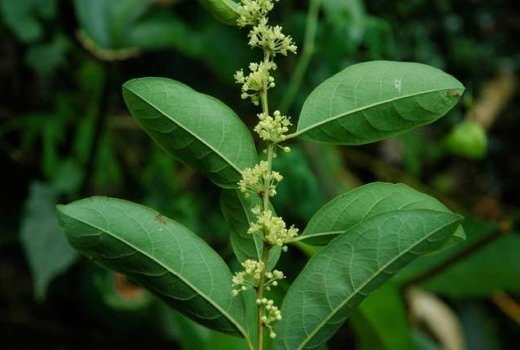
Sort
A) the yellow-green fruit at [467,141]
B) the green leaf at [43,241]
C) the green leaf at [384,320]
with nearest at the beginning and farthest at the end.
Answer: the green leaf at [384,320] → the green leaf at [43,241] → the yellow-green fruit at [467,141]

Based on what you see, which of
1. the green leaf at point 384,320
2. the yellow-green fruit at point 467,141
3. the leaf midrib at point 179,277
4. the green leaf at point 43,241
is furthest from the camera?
the yellow-green fruit at point 467,141

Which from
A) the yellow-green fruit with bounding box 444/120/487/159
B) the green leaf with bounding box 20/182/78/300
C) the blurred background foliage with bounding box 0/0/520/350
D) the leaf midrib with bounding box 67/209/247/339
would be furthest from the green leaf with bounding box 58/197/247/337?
the yellow-green fruit with bounding box 444/120/487/159

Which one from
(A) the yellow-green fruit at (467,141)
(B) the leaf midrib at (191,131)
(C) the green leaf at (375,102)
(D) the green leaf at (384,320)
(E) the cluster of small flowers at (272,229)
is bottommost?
(D) the green leaf at (384,320)

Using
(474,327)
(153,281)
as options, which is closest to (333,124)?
(153,281)

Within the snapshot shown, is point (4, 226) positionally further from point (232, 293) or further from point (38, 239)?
point (232, 293)

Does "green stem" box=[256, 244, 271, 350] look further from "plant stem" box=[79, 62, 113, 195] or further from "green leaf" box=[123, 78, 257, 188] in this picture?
"plant stem" box=[79, 62, 113, 195]

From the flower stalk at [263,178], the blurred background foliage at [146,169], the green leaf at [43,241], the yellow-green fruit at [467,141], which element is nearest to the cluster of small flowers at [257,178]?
the flower stalk at [263,178]

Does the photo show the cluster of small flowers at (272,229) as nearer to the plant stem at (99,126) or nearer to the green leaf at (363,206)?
the green leaf at (363,206)
